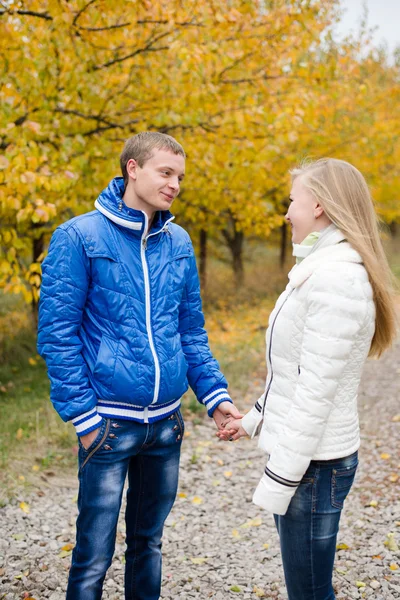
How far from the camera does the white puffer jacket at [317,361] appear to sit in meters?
2.01

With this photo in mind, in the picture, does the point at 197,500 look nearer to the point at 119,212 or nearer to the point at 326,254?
the point at 119,212

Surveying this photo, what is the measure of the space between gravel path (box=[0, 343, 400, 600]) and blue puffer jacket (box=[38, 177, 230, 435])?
1602 mm

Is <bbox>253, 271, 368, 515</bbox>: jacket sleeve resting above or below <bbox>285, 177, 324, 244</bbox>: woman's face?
below

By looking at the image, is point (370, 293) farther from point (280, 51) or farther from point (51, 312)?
point (280, 51)

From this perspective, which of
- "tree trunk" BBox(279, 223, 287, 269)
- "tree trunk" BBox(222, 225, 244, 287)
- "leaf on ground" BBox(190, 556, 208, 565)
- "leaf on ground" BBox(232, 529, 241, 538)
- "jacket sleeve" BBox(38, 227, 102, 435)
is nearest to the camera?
"jacket sleeve" BBox(38, 227, 102, 435)

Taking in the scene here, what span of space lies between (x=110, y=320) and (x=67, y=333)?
0.18 meters

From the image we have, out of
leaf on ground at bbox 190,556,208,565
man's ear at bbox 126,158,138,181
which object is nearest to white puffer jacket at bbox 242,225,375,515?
man's ear at bbox 126,158,138,181

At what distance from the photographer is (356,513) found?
4371 mm

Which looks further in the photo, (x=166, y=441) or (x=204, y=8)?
(x=204, y=8)

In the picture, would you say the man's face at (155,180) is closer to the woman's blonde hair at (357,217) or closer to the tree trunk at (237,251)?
the woman's blonde hair at (357,217)

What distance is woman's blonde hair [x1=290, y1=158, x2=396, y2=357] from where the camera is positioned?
6.92 ft

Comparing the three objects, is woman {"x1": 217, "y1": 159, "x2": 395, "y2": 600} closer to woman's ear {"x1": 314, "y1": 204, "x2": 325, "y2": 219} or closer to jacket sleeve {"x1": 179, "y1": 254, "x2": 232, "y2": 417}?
woman's ear {"x1": 314, "y1": 204, "x2": 325, "y2": 219}

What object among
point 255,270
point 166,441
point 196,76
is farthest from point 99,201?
point 255,270

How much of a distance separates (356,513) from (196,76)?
467 cm
